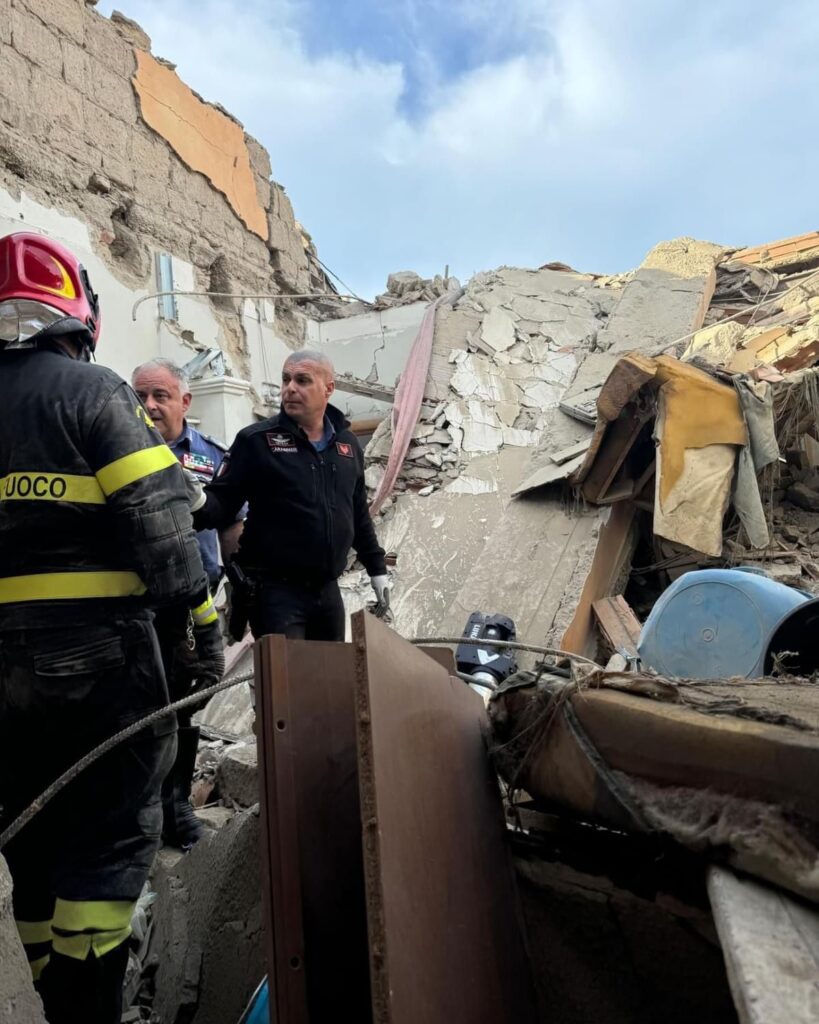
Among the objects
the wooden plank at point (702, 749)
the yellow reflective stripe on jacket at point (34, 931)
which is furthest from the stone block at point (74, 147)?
the wooden plank at point (702, 749)

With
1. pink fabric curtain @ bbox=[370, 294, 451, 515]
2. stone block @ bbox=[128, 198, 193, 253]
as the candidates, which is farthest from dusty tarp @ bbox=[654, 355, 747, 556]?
stone block @ bbox=[128, 198, 193, 253]

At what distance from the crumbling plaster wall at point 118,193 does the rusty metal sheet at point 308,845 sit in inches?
198

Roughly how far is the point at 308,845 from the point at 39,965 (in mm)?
858

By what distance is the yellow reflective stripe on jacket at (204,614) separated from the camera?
215cm

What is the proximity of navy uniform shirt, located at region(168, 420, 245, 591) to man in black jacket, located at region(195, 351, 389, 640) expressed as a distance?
0.11m

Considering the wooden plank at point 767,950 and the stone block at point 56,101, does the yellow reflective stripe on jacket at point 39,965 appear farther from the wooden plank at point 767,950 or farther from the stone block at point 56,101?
the stone block at point 56,101

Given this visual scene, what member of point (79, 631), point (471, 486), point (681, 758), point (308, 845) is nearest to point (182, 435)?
point (79, 631)

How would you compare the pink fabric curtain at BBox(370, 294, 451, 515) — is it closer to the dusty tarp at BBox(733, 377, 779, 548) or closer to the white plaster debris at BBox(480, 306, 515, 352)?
the white plaster debris at BBox(480, 306, 515, 352)

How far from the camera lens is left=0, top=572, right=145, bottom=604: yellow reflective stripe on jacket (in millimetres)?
1578

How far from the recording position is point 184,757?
2.66 m

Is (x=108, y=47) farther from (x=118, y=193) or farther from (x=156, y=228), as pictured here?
(x=156, y=228)

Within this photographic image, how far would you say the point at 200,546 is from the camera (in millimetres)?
2791

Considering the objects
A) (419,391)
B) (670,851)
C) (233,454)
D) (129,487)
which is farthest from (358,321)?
(670,851)

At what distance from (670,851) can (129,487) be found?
1274 mm
